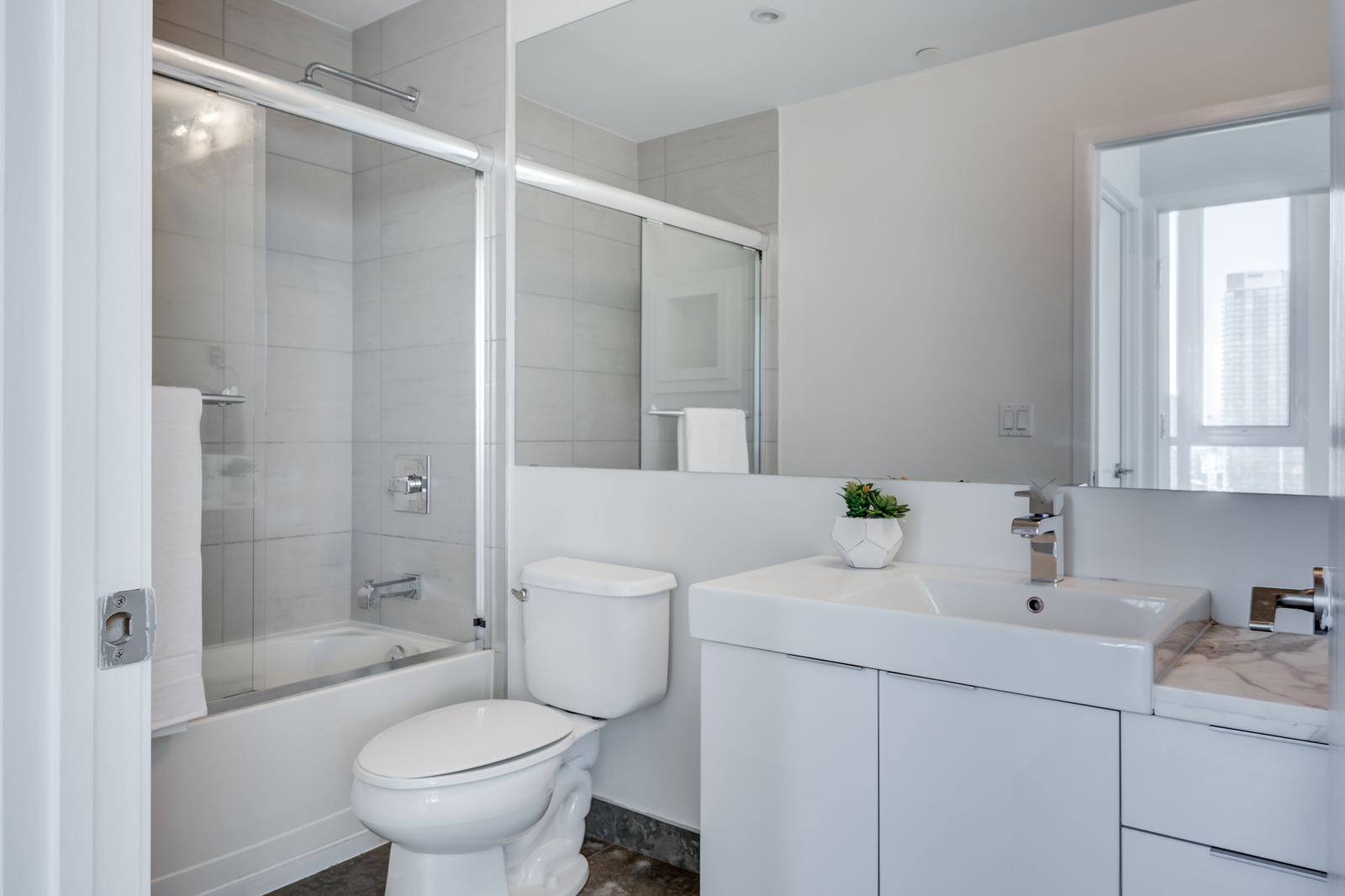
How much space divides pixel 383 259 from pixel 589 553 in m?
1.07

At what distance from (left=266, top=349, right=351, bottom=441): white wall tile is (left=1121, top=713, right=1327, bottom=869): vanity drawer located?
2.02 m

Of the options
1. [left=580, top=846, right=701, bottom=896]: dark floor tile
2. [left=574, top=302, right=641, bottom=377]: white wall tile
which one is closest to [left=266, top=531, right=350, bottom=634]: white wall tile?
[left=574, top=302, right=641, bottom=377]: white wall tile

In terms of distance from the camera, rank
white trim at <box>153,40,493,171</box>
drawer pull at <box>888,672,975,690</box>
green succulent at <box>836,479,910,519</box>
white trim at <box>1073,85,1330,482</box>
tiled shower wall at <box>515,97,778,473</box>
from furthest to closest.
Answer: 1. tiled shower wall at <box>515,97,778,473</box>
2. white trim at <box>153,40,493,171</box>
3. green succulent at <box>836,479,910,519</box>
4. white trim at <box>1073,85,1330,482</box>
5. drawer pull at <box>888,672,975,690</box>

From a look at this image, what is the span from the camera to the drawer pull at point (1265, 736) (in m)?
0.95

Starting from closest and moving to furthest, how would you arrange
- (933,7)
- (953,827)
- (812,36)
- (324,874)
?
1. (953,827)
2. (933,7)
3. (812,36)
4. (324,874)

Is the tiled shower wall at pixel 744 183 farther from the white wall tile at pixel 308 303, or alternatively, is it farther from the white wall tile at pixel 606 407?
the white wall tile at pixel 308 303

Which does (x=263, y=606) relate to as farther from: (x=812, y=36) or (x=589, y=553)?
(x=812, y=36)

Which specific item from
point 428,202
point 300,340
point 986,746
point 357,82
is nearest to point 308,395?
point 300,340

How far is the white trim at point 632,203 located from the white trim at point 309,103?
0.17 m

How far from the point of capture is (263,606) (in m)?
2.11

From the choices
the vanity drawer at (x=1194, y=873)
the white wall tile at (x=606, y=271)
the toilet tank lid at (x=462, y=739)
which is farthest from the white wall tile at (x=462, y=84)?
the vanity drawer at (x=1194, y=873)

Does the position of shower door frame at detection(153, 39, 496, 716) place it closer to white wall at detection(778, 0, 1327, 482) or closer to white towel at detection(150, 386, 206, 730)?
white towel at detection(150, 386, 206, 730)

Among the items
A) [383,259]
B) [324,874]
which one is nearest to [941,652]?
[324,874]

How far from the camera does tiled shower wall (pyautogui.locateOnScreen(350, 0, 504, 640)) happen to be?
2371mm
